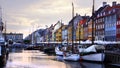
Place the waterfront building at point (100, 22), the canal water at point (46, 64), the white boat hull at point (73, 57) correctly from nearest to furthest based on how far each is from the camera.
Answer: the canal water at point (46, 64) < the white boat hull at point (73, 57) < the waterfront building at point (100, 22)

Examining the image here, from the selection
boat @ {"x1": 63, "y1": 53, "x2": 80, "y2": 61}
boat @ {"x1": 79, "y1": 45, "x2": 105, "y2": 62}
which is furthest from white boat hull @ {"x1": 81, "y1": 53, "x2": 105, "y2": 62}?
boat @ {"x1": 63, "y1": 53, "x2": 80, "y2": 61}

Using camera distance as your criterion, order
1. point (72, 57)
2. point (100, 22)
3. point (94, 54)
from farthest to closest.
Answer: point (100, 22) → point (72, 57) → point (94, 54)

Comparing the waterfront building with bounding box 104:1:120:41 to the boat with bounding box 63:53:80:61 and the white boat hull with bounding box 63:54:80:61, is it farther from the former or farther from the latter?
the white boat hull with bounding box 63:54:80:61

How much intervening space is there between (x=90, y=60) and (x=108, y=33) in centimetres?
5777

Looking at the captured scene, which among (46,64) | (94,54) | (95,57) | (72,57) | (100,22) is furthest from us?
(100,22)

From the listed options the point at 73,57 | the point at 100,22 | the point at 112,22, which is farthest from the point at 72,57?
the point at 100,22

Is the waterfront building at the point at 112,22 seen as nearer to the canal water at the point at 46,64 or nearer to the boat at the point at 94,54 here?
the canal water at the point at 46,64

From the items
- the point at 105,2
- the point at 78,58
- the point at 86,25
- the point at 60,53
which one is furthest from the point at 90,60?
the point at 86,25

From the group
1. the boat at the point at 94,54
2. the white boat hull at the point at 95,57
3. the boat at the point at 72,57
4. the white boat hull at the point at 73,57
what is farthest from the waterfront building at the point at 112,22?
the white boat hull at the point at 95,57

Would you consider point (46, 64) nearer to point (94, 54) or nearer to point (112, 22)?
point (94, 54)

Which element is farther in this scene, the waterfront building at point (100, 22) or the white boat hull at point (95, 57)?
the waterfront building at point (100, 22)

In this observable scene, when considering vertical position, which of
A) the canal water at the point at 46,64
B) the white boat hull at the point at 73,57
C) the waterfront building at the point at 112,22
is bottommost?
the canal water at the point at 46,64

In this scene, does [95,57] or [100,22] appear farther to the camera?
[100,22]

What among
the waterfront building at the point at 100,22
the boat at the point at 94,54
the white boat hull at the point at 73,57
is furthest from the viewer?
the waterfront building at the point at 100,22
